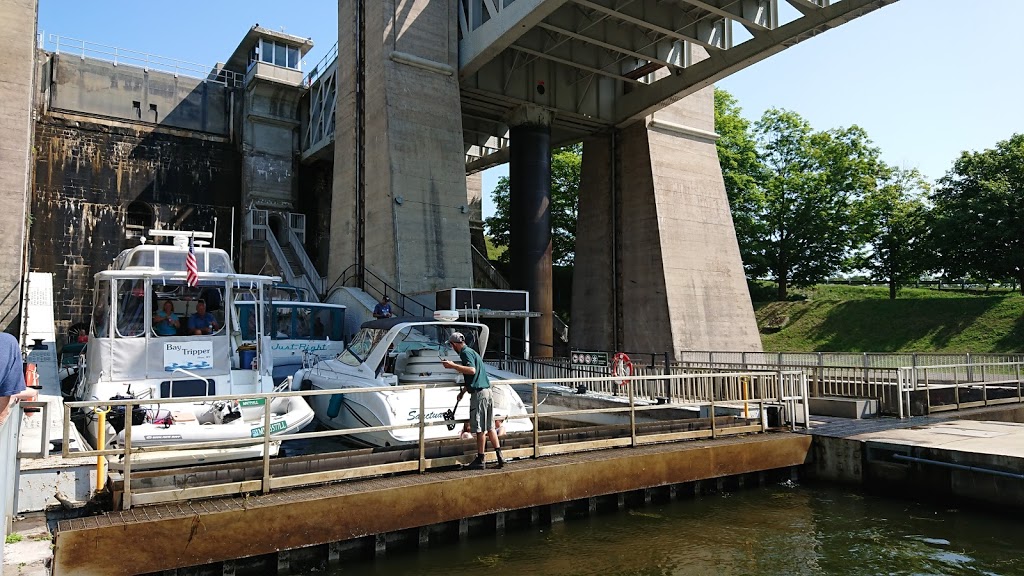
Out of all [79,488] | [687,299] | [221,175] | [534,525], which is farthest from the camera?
[221,175]

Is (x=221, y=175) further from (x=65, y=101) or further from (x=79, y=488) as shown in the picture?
(x=79, y=488)

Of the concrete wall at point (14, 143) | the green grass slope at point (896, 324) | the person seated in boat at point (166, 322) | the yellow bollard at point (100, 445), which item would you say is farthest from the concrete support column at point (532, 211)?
the yellow bollard at point (100, 445)

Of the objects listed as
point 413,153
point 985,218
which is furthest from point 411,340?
point 985,218

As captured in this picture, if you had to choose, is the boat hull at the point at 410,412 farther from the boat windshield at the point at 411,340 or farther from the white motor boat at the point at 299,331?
the white motor boat at the point at 299,331

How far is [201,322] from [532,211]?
1712 cm

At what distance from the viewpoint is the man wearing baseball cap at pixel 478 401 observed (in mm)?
8156

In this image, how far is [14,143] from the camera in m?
20.4

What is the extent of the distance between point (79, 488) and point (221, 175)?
30.6 metres

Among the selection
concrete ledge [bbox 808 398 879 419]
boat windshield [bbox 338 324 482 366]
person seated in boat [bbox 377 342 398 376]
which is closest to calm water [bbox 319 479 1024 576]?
concrete ledge [bbox 808 398 879 419]

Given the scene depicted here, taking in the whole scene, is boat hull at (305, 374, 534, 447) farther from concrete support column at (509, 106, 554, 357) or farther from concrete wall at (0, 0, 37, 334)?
concrete support column at (509, 106, 554, 357)

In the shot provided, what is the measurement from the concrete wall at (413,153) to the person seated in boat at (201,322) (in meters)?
11.6

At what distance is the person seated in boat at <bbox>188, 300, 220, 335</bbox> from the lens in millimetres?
11281

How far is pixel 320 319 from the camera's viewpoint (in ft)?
64.9

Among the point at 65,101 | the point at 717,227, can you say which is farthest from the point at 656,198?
the point at 65,101
